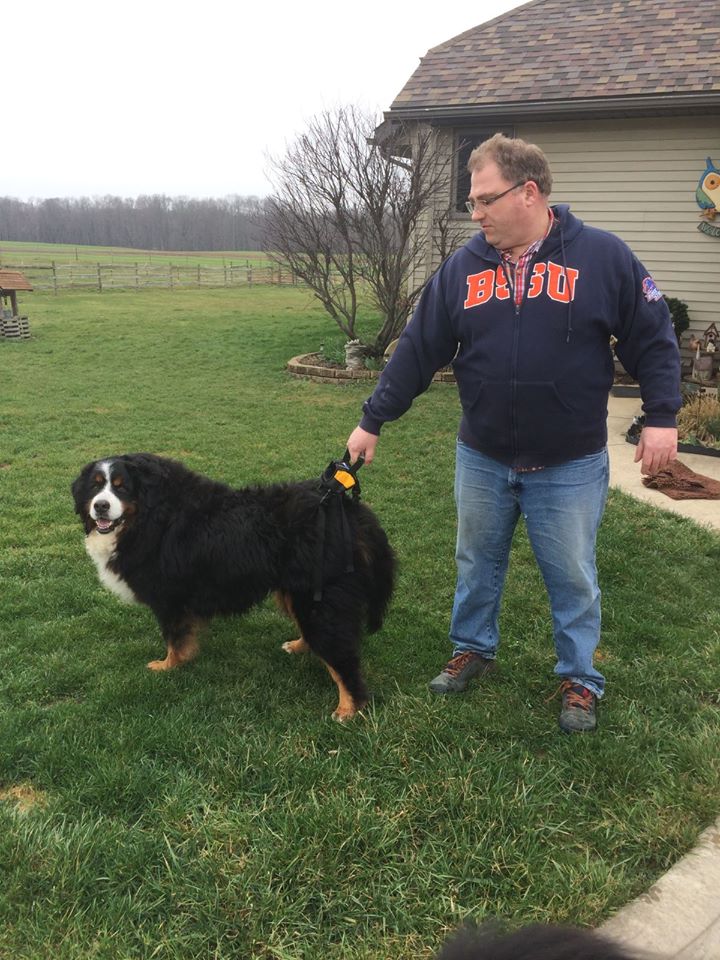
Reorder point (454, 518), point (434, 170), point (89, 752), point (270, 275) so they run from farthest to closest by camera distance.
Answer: point (270, 275) < point (434, 170) < point (454, 518) < point (89, 752)

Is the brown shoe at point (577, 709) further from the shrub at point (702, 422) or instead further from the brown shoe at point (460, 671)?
the shrub at point (702, 422)

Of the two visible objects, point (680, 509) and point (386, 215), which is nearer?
point (680, 509)

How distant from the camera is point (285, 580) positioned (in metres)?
2.93

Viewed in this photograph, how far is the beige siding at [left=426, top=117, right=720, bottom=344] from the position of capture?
9.44 metres

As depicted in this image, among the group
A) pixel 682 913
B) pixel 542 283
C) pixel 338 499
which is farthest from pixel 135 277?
pixel 682 913

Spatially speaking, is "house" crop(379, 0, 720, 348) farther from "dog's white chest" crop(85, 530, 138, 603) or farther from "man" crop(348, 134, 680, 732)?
"dog's white chest" crop(85, 530, 138, 603)

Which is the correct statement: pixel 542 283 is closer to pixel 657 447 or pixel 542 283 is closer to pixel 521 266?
pixel 521 266

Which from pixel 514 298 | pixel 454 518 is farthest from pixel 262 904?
pixel 454 518

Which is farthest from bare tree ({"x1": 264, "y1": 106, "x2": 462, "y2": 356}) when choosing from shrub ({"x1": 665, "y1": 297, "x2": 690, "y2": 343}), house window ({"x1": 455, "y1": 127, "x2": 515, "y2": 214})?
shrub ({"x1": 665, "y1": 297, "x2": 690, "y2": 343})

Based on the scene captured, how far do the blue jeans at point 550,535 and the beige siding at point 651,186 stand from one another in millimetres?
8464

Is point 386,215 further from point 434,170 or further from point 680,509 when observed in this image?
point 680,509

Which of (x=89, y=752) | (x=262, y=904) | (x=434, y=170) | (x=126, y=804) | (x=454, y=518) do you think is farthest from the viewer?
(x=434, y=170)

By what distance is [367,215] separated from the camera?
1092 cm

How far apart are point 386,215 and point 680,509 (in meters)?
7.58
